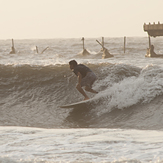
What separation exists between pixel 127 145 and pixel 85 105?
169 inches

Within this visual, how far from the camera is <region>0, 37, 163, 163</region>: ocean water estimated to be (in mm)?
4820

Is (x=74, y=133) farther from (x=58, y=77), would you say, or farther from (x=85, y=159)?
(x=58, y=77)

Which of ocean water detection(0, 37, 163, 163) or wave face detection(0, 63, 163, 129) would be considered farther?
wave face detection(0, 63, 163, 129)

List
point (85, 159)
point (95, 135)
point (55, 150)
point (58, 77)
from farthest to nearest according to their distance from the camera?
point (58, 77)
point (95, 135)
point (55, 150)
point (85, 159)

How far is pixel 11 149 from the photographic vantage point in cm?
507

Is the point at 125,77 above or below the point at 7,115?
above

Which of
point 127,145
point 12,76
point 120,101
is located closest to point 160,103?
point 120,101

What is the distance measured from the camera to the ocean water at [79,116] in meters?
4.82

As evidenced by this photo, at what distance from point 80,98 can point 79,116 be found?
6.27 ft

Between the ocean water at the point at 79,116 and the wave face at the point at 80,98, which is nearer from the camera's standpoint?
the ocean water at the point at 79,116

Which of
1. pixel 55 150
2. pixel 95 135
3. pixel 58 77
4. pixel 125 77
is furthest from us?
pixel 58 77

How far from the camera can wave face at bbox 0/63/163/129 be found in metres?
8.52

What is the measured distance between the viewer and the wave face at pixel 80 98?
852 centimetres

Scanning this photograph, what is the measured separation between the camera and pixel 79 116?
357 inches
